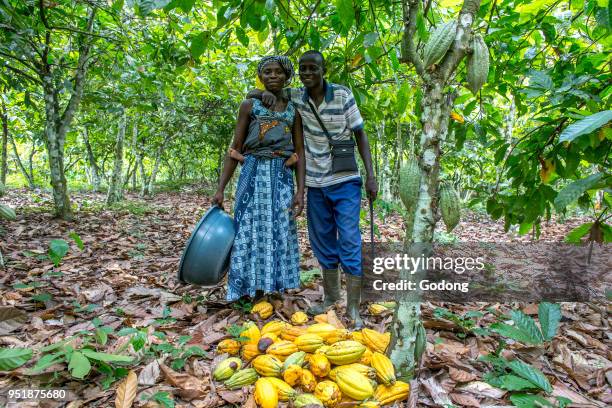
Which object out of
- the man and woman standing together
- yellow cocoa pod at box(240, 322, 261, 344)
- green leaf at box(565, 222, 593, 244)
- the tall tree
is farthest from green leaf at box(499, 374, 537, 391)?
the tall tree

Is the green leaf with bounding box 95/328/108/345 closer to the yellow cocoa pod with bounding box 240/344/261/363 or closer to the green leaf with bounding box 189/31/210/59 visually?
the yellow cocoa pod with bounding box 240/344/261/363

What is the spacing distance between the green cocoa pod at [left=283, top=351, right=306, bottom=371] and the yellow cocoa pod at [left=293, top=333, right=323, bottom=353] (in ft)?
0.12

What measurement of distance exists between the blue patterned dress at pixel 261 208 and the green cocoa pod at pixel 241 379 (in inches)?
27.2

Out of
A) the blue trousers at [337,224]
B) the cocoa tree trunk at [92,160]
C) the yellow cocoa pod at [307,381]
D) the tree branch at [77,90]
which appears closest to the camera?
the yellow cocoa pod at [307,381]

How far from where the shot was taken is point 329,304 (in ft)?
7.98

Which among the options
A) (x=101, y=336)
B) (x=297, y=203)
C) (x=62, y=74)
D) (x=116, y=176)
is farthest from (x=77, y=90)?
(x=101, y=336)

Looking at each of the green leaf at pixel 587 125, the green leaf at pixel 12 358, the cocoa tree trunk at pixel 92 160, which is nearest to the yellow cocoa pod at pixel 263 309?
the green leaf at pixel 12 358

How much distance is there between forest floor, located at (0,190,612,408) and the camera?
1545 mm

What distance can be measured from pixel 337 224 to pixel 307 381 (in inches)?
36.3

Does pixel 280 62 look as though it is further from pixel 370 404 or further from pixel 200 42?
pixel 370 404

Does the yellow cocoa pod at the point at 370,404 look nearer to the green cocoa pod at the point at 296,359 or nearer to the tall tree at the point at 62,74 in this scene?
the green cocoa pod at the point at 296,359

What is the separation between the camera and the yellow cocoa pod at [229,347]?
6.09ft

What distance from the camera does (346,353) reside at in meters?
1.61

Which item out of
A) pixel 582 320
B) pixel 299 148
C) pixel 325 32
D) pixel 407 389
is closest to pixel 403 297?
pixel 407 389
